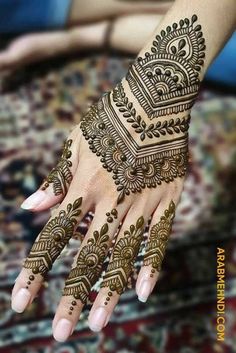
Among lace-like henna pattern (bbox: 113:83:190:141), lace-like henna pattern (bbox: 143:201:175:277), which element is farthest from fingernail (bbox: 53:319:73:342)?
lace-like henna pattern (bbox: 113:83:190:141)

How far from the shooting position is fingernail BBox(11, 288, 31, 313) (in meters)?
0.77

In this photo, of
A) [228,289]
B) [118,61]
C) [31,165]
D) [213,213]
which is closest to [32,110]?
[31,165]

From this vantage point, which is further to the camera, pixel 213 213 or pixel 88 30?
pixel 88 30

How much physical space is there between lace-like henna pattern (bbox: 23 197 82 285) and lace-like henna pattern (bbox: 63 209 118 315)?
3 cm

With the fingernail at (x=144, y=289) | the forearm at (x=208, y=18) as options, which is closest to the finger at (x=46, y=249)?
the fingernail at (x=144, y=289)

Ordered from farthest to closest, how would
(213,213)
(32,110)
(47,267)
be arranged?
(32,110) < (213,213) < (47,267)

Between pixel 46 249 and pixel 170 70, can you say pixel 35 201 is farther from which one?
pixel 170 70

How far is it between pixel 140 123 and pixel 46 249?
21 centimetres

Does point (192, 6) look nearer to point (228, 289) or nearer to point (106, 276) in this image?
point (106, 276)

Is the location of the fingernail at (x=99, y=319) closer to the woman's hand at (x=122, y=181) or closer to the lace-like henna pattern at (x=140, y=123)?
the woman's hand at (x=122, y=181)

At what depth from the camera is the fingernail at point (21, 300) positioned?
30.4 inches

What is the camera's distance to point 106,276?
0.80m

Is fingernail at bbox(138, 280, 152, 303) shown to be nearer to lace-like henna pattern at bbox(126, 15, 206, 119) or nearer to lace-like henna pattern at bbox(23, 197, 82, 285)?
lace-like henna pattern at bbox(23, 197, 82, 285)

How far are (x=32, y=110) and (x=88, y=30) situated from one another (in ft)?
0.91
